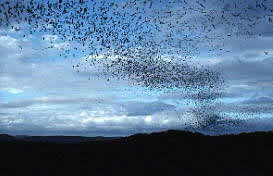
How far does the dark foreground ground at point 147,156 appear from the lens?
5828 centimetres

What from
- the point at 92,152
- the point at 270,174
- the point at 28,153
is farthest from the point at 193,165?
the point at 28,153

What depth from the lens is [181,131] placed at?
73.6 m

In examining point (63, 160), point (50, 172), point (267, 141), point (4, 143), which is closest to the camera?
point (50, 172)

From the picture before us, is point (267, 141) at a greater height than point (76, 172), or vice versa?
point (267, 141)

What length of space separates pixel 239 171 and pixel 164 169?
1034 cm

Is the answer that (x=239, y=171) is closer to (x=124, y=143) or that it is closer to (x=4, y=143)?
(x=124, y=143)

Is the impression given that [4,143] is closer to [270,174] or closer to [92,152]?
[92,152]

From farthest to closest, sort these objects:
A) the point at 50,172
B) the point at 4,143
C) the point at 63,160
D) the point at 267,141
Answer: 1. the point at 267,141
2. the point at 4,143
3. the point at 63,160
4. the point at 50,172

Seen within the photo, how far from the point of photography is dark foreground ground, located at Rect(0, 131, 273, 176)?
58.3m

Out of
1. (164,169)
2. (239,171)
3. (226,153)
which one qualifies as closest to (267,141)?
(226,153)

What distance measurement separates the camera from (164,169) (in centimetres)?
5912

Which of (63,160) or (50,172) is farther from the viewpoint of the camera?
(63,160)

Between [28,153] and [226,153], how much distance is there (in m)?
29.3

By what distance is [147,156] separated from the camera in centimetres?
6309
